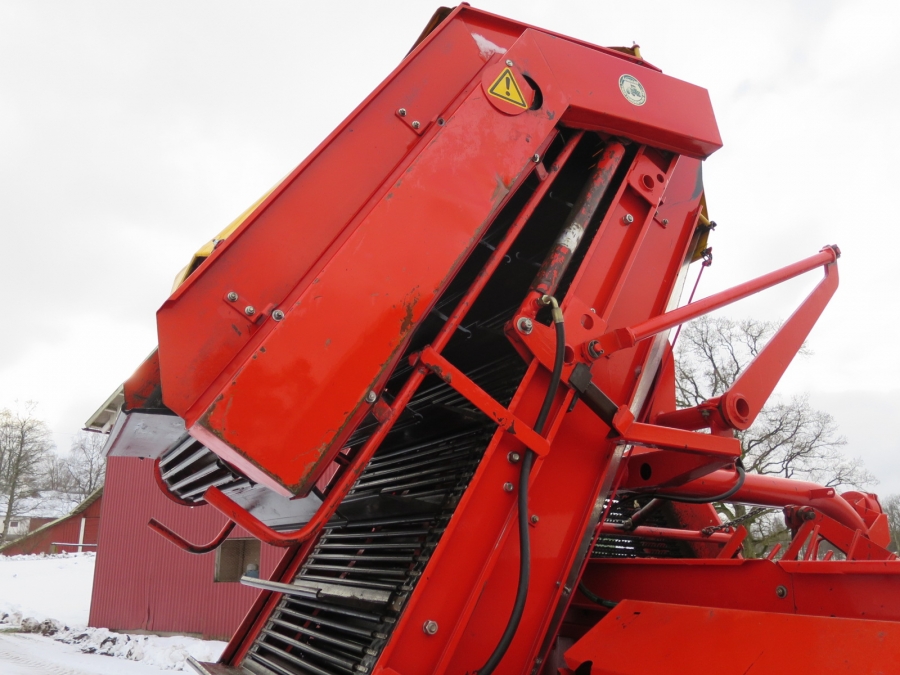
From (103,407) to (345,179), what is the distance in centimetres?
123

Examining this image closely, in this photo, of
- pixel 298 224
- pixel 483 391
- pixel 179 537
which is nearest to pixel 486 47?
pixel 298 224

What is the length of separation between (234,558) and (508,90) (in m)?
12.1

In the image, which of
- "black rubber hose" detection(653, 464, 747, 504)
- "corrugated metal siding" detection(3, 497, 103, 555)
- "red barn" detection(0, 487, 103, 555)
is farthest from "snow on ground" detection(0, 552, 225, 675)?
"corrugated metal siding" detection(3, 497, 103, 555)

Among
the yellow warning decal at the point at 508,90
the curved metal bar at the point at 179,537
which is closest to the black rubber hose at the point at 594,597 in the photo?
the curved metal bar at the point at 179,537

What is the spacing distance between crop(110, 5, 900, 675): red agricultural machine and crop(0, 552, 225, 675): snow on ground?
7.06 meters

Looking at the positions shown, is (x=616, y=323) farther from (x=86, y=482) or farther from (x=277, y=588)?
(x=86, y=482)

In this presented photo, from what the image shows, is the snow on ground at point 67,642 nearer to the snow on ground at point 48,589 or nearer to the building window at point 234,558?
the snow on ground at point 48,589

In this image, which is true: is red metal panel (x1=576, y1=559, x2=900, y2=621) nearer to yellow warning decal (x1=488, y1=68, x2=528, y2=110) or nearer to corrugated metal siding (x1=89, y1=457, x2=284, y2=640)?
yellow warning decal (x1=488, y1=68, x2=528, y2=110)

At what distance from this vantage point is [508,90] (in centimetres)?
229

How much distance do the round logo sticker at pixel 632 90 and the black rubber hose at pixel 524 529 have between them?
107 cm

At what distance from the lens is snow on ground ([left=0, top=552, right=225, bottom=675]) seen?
8.21m

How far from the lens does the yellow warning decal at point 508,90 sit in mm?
2266

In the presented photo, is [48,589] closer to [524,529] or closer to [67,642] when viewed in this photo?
A: [67,642]

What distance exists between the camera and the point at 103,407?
235cm
